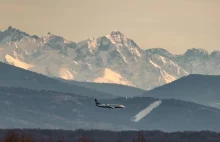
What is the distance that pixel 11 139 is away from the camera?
189 m

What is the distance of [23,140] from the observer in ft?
620

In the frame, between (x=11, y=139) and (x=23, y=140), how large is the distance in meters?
2.03
